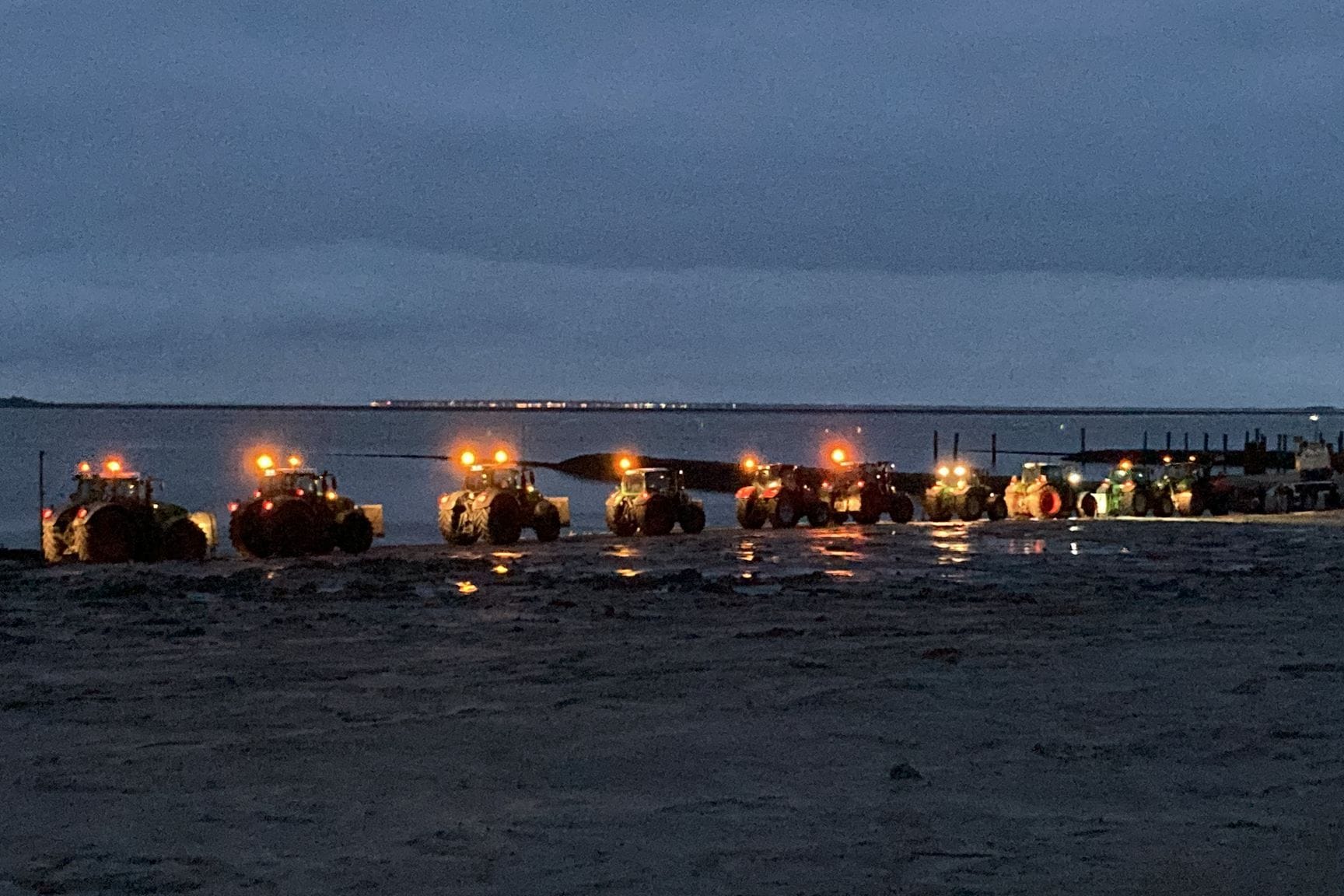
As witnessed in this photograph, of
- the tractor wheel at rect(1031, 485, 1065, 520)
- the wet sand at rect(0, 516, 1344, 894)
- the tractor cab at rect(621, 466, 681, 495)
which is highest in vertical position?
the tractor cab at rect(621, 466, 681, 495)

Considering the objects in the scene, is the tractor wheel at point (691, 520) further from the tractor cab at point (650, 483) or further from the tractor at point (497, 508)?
the tractor at point (497, 508)

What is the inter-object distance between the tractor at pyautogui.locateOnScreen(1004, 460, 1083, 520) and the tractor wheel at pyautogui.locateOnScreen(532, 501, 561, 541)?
54.5 ft

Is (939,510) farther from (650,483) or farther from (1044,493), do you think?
(650,483)

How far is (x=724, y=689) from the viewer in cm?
1408

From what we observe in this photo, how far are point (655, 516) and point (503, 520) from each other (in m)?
5.14

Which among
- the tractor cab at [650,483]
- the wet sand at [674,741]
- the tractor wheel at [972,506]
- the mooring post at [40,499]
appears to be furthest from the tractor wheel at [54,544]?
the tractor wheel at [972,506]

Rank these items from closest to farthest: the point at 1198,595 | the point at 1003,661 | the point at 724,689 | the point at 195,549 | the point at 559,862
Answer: the point at 559,862
the point at 724,689
the point at 1003,661
the point at 1198,595
the point at 195,549

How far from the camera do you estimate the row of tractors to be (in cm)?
3030

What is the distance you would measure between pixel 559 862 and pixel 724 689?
18.5 feet

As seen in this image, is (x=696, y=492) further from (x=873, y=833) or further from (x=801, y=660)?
(x=873, y=833)

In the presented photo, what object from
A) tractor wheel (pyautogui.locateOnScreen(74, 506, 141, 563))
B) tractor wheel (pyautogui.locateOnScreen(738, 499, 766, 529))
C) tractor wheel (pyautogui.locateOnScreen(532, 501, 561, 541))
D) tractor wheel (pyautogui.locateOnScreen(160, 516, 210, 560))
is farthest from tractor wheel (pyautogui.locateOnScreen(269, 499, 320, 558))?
tractor wheel (pyautogui.locateOnScreen(738, 499, 766, 529))

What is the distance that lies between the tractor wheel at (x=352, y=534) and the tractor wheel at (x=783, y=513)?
12209mm

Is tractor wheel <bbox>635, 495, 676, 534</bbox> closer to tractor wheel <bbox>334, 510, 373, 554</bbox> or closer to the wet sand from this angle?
tractor wheel <bbox>334, 510, 373, 554</bbox>

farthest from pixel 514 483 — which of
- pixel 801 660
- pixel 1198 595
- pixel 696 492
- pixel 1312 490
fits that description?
pixel 696 492
